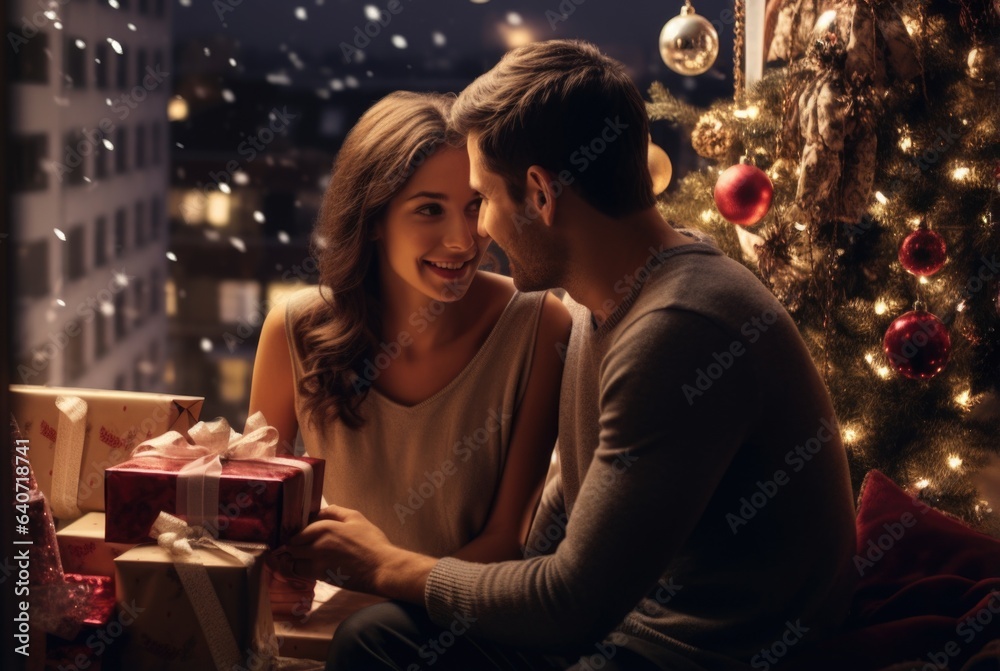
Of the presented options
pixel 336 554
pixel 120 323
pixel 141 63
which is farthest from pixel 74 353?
Answer: pixel 336 554

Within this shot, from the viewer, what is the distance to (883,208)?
2117 mm

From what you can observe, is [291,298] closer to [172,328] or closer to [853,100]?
[853,100]

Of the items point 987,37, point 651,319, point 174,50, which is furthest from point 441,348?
point 174,50

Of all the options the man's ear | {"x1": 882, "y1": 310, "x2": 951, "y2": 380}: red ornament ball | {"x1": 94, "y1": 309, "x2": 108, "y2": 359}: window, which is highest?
the man's ear

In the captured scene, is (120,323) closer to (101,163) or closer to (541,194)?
(101,163)

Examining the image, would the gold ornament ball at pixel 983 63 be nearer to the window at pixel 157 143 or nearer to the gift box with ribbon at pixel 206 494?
the gift box with ribbon at pixel 206 494

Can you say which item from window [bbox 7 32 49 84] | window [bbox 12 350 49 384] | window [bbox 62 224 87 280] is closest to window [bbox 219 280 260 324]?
window [bbox 62 224 87 280]

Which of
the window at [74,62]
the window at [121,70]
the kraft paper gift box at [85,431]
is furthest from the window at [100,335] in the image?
the kraft paper gift box at [85,431]

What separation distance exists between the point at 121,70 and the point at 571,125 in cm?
292

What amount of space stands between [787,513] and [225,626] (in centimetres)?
78

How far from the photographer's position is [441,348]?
1.76 metres

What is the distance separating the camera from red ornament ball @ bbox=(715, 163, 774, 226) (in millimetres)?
1920

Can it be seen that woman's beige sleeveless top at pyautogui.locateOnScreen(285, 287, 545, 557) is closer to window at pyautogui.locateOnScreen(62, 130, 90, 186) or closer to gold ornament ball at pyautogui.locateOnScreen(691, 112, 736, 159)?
gold ornament ball at pyautogui.locateOnScreen(691, 112, 736, 159)

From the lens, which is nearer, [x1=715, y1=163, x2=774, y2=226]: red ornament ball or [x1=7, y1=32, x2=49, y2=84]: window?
[x1=715, y1=163, x2=774, y2=226]: red ornament ball
